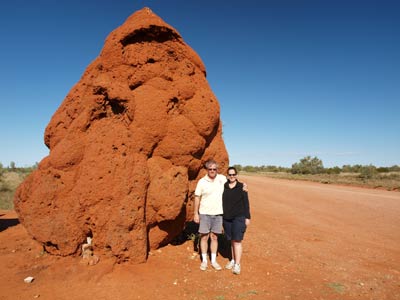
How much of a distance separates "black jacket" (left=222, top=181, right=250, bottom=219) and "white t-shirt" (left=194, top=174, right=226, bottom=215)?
141 millimetres

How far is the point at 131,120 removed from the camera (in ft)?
15.5

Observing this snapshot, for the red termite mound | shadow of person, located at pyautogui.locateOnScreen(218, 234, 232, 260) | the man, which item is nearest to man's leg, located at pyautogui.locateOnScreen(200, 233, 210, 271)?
the man

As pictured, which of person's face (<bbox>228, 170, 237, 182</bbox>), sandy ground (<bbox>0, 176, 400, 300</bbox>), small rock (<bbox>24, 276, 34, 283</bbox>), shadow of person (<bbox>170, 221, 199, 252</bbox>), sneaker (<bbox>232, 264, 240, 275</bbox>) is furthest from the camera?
shadow of person (<bbox>170, 221, 199, 252</bbox>)

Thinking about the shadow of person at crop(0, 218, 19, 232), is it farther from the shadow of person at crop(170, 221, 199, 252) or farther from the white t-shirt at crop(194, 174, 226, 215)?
the white t-shirt at crop(194, 174, 226, 215)

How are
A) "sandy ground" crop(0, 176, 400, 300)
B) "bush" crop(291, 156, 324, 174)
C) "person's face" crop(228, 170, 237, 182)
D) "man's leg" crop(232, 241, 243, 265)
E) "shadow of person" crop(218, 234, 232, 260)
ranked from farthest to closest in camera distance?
"bush" crop(291, 156, 324, 174) → "shadow of person" crop(218, 234, 232, 260) → "person's face" crop(228, 170, 237, 182) → "man's leg" crop(232, 241, 243, 265) → "sandy ground" crop(0, 176, 400, 300)

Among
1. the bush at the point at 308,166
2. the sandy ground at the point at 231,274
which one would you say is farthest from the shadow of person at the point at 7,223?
the bush at the point at 308,166

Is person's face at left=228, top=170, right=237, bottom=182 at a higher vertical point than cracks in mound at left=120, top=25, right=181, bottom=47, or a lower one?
lower

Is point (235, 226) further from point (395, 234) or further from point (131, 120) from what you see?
point (395, 234)

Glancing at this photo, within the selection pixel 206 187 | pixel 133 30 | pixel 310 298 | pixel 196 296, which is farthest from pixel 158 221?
pixel 133 30

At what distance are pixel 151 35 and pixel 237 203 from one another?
3.18m

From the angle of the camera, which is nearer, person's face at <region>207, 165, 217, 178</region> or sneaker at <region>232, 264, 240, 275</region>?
sneaker at <region>232, 264, 240, 275</region>

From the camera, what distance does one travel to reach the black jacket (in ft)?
14.5

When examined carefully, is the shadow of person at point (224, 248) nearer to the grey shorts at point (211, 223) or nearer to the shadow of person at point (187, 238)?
the shadow of person at point (187, 238)

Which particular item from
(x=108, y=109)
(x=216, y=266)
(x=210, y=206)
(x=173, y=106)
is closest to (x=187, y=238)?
(x=216, y=266)
